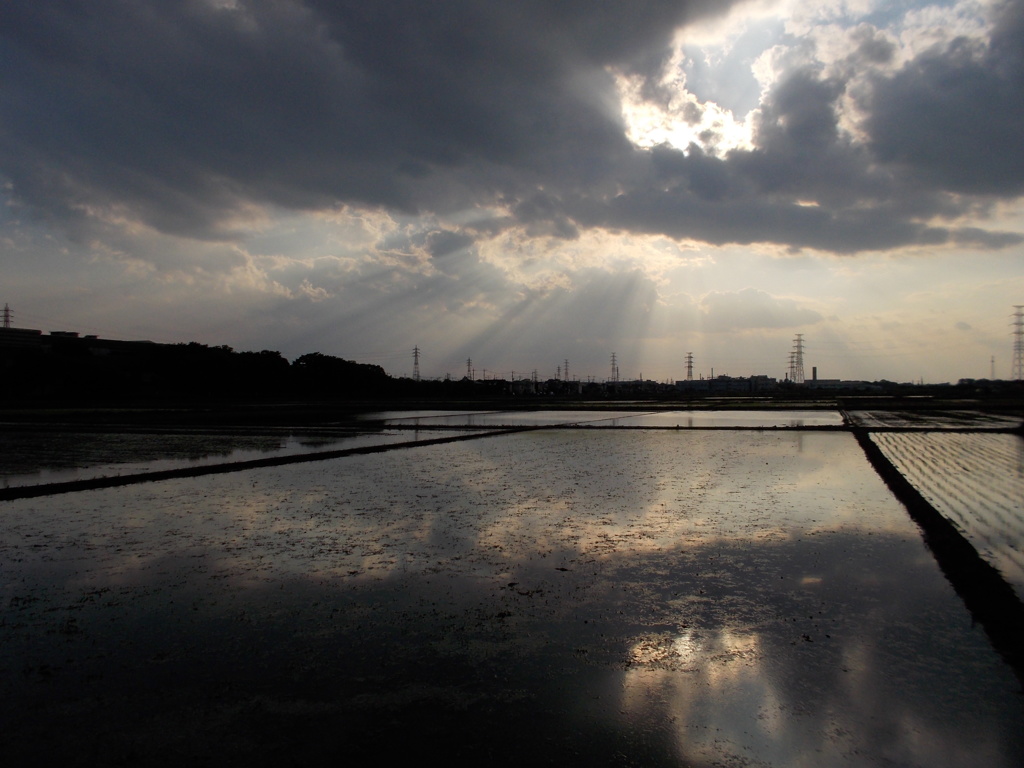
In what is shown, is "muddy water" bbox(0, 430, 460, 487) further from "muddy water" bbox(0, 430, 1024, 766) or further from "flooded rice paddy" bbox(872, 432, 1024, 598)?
"flooded rice paddy" bbox(872, 432, 1024, 598)

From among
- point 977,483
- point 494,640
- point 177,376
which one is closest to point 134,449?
point 494,640

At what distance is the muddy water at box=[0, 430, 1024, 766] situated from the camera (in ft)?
14.5

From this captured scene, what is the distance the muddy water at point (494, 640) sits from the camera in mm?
4418

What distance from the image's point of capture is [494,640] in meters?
6.01

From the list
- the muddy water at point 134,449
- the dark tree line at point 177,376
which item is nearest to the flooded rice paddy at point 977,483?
the muddy water at point 134,449

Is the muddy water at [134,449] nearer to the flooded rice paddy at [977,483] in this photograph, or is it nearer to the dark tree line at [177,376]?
the flooded rice paddy at [977,483]

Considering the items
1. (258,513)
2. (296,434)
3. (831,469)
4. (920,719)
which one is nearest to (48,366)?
(296,434)

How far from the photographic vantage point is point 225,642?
601 cm

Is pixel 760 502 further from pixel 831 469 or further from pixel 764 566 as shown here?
pixel 831 469

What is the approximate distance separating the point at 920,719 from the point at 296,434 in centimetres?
2971

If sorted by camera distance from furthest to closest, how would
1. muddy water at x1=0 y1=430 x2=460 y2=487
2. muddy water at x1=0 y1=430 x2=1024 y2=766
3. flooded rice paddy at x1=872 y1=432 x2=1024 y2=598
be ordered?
muddy water at x1=0 y1=430 x2=460 y2=487
flooded rice paddy at x1=872 y1=432 x2=1024 y2=598
muddy water at x1=0 y1=430 x2=1024 y2=766

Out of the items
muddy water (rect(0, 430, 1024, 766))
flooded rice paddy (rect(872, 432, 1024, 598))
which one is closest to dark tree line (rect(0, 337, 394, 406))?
muddy water (rect(0, 430, 1024, 766))

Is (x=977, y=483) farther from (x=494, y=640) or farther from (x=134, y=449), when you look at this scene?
(x=134, y=449)

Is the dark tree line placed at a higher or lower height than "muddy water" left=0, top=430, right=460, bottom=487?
higher
